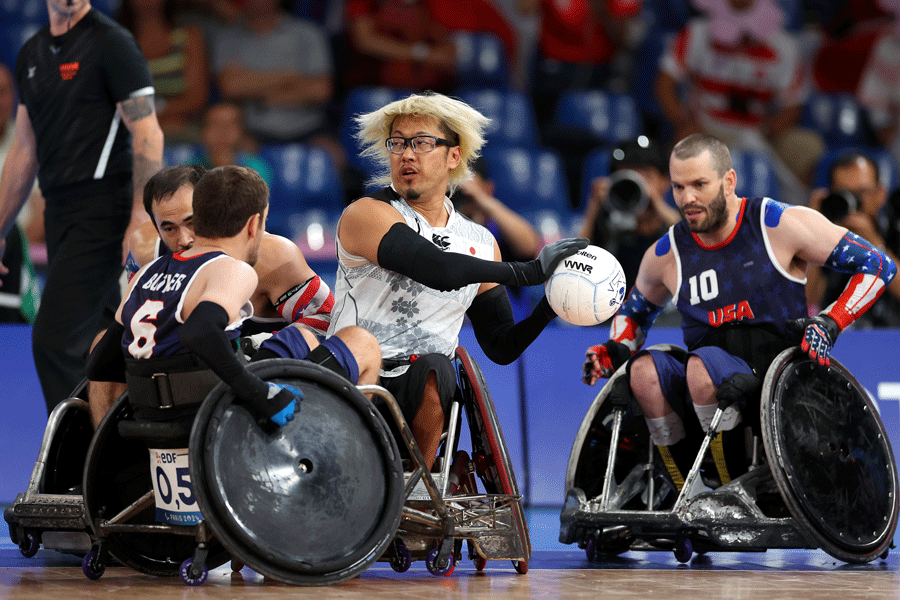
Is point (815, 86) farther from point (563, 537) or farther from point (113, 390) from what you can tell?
point (113, 390)

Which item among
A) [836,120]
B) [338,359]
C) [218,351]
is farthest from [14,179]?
[836,120]

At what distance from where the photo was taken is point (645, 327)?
4.84m

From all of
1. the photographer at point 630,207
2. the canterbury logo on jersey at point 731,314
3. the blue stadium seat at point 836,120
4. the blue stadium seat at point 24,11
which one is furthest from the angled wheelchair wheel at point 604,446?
the blue stadium seat at point 24,11

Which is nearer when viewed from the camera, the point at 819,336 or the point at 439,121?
the point at 439,121

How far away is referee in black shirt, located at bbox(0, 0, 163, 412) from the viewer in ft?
15.8

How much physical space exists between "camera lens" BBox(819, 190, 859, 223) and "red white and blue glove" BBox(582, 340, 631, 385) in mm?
2338

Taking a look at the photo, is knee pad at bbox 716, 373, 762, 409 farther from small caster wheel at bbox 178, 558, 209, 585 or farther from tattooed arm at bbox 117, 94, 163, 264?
tattooed arm at bbox 117, 94, 163, 264

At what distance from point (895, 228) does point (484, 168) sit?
2582 mm

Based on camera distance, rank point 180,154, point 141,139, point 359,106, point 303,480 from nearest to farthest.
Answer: point 303,480, point 141,139, point 180,154, point 359,106

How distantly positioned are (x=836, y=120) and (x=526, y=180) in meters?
3.63

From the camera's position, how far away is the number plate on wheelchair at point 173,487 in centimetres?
331

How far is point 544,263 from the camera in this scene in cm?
375

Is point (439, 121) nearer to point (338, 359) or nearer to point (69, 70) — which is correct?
point (338, 359)

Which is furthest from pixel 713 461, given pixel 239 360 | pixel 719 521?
pixel 239 360
